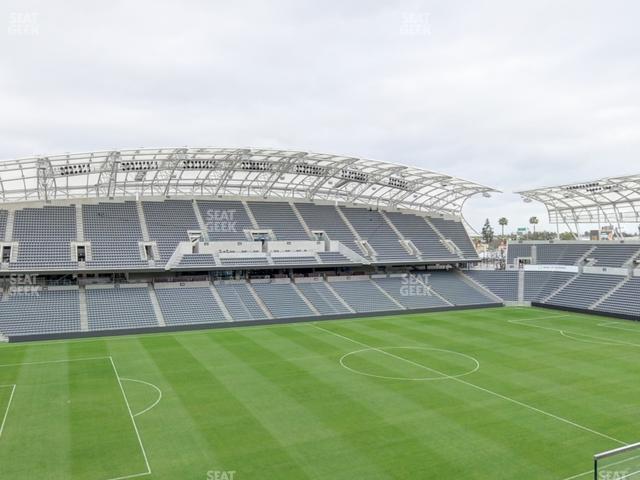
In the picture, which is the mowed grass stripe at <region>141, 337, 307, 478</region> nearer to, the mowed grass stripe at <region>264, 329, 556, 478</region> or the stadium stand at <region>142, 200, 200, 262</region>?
the mowed grass stripe at <region>264, 329, 556, 478</region>

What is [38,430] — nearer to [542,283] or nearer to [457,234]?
[542,283]

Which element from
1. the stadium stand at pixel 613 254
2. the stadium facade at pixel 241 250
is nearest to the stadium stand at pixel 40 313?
the stadium facade at pixel 241 250

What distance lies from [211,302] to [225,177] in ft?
35.9

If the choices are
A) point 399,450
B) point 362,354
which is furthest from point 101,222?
point 399,450

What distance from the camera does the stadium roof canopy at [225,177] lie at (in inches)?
1357

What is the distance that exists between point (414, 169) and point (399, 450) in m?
29.0

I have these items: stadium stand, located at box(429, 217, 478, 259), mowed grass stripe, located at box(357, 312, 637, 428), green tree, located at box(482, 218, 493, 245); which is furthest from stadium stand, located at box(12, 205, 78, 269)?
green tree, located at box(482, 218, 493, 245)

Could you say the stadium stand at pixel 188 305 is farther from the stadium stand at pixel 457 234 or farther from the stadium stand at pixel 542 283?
the stadium stand at pixel 542 283

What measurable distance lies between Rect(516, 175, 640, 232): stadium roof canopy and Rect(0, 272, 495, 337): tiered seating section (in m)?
11.1

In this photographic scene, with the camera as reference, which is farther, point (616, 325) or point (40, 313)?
point (616, 325)

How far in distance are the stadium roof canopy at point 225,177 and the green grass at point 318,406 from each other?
494 inches

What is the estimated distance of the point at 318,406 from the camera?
17938 millimetres

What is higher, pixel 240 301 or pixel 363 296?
pixel 240 301

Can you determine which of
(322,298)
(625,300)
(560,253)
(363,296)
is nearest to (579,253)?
(560,253)
